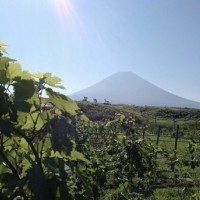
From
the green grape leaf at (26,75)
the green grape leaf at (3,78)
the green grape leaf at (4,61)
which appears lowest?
the green grape leaf at (3,78)

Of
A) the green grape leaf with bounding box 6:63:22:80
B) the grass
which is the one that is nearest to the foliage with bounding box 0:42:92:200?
the green grape leaf with bounding box 6:63:22:80

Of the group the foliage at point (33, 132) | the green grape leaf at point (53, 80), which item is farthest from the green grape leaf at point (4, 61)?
the green grape leaf at point (53, 80)

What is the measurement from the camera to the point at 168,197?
9.48 metres

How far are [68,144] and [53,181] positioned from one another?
221mm

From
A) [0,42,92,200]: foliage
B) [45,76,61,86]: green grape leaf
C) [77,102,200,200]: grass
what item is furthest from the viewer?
[77,102,200,200]: grass

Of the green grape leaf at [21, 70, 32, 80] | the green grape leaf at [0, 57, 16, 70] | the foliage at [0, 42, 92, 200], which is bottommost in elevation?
the foliage at [0, 42, 92, 200]

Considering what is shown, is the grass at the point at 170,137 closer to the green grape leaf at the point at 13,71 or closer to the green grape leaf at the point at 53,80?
the green grape leaf at the point at 53,80

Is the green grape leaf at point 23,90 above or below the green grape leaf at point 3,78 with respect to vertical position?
below

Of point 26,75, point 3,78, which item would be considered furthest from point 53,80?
point 3,78

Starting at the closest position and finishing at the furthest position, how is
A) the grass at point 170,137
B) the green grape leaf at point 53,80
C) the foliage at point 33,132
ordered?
the foliage at point 33,132 → the green grape leaf at point 53,80 → the grass at point 170,137

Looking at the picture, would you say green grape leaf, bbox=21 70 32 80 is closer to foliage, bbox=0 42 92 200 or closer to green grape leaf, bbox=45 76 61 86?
foliage, bbox=0 42 92 200

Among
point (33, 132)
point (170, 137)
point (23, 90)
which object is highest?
point (170, 137)

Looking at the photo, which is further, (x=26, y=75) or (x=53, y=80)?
(x=53, y=80)

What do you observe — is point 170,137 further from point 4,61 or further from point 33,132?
point 4,61
